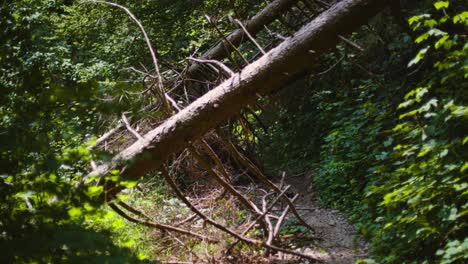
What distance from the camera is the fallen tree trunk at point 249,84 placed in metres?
4.82

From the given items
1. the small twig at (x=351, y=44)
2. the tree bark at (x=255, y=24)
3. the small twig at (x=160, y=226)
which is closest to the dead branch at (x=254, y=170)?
the small twig at (x=160, y=226)

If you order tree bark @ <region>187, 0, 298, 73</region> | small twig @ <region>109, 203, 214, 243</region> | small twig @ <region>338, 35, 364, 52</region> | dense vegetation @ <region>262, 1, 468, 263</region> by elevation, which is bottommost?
dense vegetation @ <region>262, 1, 468, 263</region>

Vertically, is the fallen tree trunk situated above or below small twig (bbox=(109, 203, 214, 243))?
above

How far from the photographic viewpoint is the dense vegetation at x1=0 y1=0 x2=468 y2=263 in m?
2.49

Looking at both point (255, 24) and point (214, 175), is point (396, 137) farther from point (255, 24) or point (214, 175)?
point (255, 24)

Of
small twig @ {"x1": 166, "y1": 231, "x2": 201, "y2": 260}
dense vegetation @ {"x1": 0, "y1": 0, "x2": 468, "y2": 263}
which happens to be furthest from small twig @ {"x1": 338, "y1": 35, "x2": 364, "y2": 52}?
small twig @ {"x1": 166, "y1": 231, "x2": 201, "y2": 260}

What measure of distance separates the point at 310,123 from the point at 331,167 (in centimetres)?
240

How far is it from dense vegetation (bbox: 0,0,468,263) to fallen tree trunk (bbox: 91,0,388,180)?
39 centimetres

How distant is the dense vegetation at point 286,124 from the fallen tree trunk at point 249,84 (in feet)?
1.29

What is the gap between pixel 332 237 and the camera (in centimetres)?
572

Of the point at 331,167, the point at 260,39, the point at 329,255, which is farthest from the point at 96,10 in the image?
the point at 329,255

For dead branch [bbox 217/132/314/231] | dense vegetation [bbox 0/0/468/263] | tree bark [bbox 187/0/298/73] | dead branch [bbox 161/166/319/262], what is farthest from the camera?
tree bark [bbox 187/0/298/73]

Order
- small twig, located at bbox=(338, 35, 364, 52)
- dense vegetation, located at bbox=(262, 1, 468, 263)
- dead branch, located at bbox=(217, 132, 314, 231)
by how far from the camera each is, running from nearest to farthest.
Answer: dense vegetation, located at bbox=(262, 1, 468, 263) < small twig, located at bbox=(338, 35, 364, 52) < dead branch, located at bbox=(217, 132, 314, 231)

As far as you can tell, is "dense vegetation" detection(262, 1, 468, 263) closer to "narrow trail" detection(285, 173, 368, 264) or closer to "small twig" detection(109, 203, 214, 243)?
"narrow trail" detection(285, 173, 368, 264)
